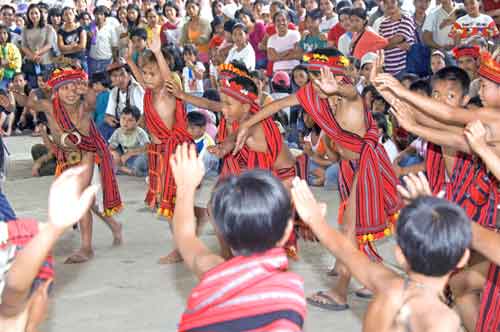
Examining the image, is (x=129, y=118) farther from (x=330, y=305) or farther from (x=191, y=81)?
(x=330, y=305)

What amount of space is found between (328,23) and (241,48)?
3.17 ft

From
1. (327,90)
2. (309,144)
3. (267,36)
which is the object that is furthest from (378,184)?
(267,36)

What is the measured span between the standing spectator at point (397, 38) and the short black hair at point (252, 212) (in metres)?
6.30

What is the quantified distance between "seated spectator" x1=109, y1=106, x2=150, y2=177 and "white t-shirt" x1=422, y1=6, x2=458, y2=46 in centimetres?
279

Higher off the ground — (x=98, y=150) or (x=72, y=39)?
(x=98, y=150)

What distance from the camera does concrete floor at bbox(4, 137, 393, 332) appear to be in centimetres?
438

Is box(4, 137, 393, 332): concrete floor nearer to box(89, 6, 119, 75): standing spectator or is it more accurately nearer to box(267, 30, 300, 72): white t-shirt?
box(267, 30, 300, 72): white t-shirt

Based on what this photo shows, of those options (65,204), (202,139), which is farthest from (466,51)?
(65,204)

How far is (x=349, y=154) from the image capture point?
4.82 meters

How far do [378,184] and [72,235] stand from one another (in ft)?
7.98

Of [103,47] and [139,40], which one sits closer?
[139,40]

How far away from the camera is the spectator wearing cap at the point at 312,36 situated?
9383mm

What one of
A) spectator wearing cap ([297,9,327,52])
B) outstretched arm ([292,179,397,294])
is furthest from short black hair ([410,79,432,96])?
outstretched arm ([292,179,397,294])

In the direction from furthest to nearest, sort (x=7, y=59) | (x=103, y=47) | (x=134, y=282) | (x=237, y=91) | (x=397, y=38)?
(x=103, y=47) → (x=7, y=59) → (x=397, y=38) → (x=237, y=91) → (x=134, y=282)
